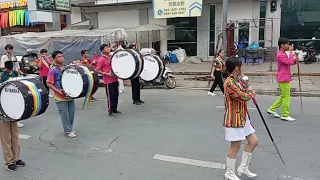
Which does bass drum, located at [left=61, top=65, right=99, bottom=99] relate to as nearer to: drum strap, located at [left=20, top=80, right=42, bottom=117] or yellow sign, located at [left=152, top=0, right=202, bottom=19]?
drum strap, located at [left=20, top=80, right=42, bottom=117]

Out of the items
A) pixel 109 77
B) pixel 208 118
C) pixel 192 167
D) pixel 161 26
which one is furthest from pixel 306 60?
pixel 192 167

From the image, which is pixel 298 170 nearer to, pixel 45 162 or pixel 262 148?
pixel 262 148

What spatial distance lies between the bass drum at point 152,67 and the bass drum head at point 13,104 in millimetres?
4222

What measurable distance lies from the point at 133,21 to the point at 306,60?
10151mm

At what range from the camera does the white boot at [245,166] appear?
3.87 metres

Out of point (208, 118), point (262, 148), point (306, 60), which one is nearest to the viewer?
point (262, 148)

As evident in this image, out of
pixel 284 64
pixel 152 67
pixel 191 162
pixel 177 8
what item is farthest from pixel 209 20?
pixel 191 162

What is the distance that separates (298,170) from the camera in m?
4.16

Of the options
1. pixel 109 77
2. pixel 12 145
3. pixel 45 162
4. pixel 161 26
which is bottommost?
pixel 45 162

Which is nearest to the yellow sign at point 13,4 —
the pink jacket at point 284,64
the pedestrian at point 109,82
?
the pedestrian at point 109,82

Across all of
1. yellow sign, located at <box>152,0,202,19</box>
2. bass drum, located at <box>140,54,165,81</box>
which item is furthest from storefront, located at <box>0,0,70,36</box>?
bass drum, located at <box>140,54,165,81</box>

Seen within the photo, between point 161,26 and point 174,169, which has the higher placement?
point 161,26

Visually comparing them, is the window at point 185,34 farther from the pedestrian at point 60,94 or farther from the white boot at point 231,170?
the white boot at point 231,170

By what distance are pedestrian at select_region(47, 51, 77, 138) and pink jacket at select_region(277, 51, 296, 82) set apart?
419 cm
